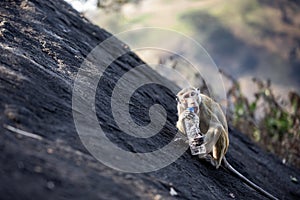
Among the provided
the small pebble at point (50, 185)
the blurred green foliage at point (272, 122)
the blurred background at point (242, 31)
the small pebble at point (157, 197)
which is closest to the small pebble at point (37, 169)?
the small pebble at point (50, 185)

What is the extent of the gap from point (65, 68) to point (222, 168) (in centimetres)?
216

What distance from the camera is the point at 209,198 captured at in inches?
186

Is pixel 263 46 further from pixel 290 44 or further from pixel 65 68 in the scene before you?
pixel 65 68

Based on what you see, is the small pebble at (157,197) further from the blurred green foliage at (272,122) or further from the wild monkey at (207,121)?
the blurred green foliage at (272,122)

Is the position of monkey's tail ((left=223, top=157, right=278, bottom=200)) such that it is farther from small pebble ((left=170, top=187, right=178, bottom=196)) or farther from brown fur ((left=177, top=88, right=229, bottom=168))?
small pebble ((left=170, top=187, right=178, bottom=196))

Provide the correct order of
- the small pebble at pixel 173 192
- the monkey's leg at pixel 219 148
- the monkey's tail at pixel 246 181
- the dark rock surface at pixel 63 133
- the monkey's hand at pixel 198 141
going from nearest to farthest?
the dark rock surface at pixel 63 133 < the small pebble at pixel 173 192 < the monkey's hand at pixel 198 141 < the monkey's leg at pixel 219 148 < the monkey's tail at pixel 246 181

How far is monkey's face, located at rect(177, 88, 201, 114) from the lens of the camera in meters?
5.41

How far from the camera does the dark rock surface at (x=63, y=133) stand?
333 centimetres

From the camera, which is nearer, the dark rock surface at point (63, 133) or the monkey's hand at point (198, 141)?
the dark rock surface at point (63, 133)

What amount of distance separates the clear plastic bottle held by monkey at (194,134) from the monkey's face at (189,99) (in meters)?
0.06

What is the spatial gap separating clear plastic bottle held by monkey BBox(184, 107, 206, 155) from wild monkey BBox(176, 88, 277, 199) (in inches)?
1.5

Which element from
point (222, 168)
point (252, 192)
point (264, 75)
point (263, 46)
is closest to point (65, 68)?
point (222, 168)

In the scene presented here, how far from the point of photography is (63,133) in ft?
13.0

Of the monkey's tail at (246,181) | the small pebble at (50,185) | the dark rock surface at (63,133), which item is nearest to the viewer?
the small pebble at (50,185)
